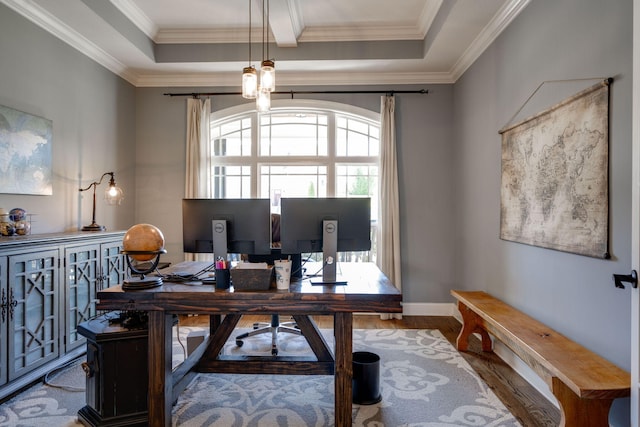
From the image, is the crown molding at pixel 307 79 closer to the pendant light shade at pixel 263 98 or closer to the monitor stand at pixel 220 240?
the pendant light shade at pixel 263 98

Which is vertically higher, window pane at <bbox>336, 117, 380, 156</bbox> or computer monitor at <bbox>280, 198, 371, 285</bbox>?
window pane at <bbox>336, 117, 380, 156</bbox>

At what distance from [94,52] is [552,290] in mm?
4655

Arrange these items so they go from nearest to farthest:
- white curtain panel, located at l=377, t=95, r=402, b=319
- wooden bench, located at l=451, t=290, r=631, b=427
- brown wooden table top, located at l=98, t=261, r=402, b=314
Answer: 1. wooden bench, located at l=451, t=290, r=631, b=427
2. brown wooden table top, located at l=98, t=261, r=402, b=314
3. white curtain panel, located at l=377, t=95, r=402, b=319

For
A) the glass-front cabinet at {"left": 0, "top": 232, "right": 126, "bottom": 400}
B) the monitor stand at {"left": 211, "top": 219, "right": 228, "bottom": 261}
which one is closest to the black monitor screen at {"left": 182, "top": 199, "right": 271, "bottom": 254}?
the monitor stand at {"left": 211, "top": 219, "right": 228, "bottom": 261}

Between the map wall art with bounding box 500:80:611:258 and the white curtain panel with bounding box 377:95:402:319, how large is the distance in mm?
1498

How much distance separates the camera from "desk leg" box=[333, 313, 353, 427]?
6.46 feet

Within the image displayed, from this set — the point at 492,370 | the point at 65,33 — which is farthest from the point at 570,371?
the point at 65,33

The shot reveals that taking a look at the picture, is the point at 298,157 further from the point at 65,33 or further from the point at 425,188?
the point at 65,33

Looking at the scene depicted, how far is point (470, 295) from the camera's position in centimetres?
337

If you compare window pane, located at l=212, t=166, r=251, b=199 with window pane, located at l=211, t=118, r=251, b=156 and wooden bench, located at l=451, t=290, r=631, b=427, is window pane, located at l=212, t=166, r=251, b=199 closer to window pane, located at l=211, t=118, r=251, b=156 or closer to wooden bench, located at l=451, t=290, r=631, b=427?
window pane, located at l=211, t=118, r=251, b=156

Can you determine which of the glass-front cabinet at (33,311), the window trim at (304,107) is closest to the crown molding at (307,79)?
the window trim at (304,107)

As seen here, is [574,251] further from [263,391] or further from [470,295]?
[263,391]

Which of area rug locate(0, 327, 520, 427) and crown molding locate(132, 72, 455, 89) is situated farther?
crown molding locate(132, 72, 455, 89)

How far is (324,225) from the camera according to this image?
6.97 ft
